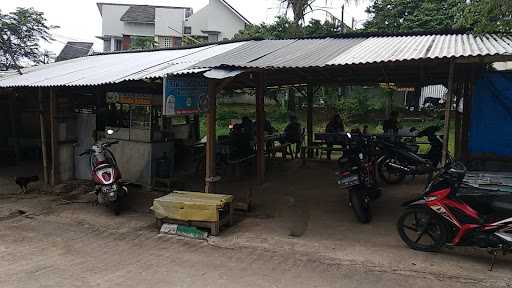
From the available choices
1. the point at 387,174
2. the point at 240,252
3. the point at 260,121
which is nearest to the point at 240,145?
the point at 260,121

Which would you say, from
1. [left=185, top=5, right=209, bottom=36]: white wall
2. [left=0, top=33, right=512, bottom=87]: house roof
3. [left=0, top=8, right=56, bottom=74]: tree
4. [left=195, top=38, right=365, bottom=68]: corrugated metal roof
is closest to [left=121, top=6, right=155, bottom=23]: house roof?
[left=185, top=5, right=209, bottom=36]: white wall

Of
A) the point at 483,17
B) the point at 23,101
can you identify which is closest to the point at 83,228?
the point at 483,17

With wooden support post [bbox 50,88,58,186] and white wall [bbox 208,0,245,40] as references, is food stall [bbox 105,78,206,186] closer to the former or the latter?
wooden support post [bbox 50,88,58,186]

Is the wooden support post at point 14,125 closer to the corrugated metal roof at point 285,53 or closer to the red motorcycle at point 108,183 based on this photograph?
the red motorcycle at point 108,183

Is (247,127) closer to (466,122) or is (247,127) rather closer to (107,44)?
(466,122)

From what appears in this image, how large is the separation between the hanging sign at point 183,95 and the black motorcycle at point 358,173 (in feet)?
8.04

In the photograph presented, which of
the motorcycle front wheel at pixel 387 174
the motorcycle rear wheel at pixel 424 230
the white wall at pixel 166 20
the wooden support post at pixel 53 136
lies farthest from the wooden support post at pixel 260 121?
the white wall at pixel 166 20

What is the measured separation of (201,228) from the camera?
6570 millimetres

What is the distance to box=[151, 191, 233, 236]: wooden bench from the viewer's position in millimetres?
6445

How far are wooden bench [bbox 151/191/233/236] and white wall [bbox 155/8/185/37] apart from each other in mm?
31224

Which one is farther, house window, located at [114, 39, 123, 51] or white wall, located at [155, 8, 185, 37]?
house window, located at [114, 39, 123, 51]

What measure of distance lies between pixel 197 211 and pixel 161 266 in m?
1.26

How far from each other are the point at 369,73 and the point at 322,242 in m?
4.71

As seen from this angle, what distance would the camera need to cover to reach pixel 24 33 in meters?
21.8
